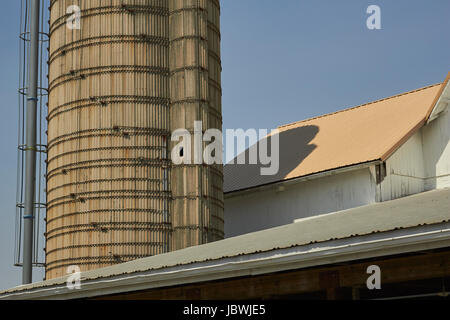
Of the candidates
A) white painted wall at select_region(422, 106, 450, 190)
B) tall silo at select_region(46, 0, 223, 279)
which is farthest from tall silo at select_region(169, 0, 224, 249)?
white painted wall at select_region(422, 106, 450, 190)

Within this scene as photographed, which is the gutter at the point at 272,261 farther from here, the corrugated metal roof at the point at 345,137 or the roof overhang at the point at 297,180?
the corrugated metal roof at the point at 345,137

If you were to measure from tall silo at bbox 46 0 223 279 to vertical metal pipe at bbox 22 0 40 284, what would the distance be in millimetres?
1561

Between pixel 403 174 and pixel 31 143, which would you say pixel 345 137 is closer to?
pixel 403 174

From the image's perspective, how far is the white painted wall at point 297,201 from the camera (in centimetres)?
2964

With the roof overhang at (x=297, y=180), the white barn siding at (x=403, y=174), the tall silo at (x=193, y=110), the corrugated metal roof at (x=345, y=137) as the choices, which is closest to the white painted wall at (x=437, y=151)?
the white barn siding at (x=403, y=174)

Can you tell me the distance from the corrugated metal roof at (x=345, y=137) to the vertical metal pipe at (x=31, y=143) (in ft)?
27.2

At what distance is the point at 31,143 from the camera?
108 ft

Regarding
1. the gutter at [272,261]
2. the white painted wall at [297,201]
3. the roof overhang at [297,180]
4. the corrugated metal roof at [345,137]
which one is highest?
the corrugated metal roof at [345,137]

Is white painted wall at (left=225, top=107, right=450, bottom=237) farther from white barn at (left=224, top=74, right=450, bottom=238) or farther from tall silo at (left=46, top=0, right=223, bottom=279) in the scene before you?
tall silo at (left=46, top=0, right=223, bottom=279)

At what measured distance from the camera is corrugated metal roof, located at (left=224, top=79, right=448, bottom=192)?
97.3ft

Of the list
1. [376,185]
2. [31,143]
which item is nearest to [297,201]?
[376,185]

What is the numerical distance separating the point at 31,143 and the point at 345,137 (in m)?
12.9
